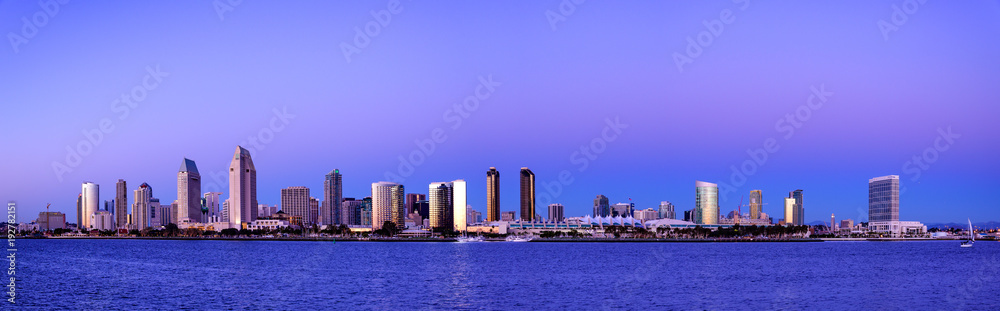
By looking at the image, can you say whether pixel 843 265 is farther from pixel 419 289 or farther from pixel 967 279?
pixel 419 289

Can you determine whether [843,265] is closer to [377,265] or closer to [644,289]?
[644,289]

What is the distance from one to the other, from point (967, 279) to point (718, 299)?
31.4 m

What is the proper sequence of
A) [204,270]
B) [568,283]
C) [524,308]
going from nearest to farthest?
[524,308], [568,283], [204,270]

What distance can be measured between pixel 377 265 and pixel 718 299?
44053mm

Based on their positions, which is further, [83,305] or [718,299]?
[718,299]

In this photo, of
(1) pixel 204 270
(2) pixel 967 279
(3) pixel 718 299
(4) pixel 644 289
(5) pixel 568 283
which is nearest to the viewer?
(3) pixel 718 299

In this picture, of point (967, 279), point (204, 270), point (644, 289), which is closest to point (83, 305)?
point (204, 270)

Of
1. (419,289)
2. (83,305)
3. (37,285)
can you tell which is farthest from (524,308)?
(37,285)

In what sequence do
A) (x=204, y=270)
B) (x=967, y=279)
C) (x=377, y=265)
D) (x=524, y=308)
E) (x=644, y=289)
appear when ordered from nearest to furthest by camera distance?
(x=524, y=308)
(x=644, y=289)
(x=967, y=279)
(x=204, y=270)
(x=377, y=265)

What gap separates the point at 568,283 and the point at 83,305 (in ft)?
106

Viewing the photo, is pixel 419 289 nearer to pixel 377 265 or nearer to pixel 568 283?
pixel 568 283

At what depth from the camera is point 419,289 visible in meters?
58.1

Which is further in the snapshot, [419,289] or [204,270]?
A: [204,270]

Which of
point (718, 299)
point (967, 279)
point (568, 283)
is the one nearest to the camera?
point (718, 299)
